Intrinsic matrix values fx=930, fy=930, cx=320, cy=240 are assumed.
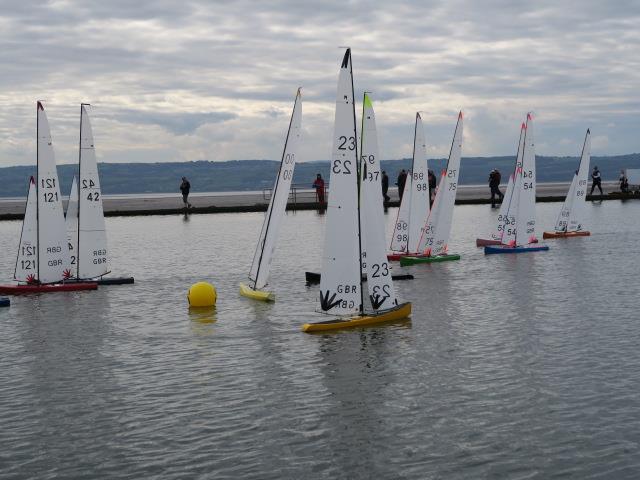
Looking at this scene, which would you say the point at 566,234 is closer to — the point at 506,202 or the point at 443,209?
the point at 506,202

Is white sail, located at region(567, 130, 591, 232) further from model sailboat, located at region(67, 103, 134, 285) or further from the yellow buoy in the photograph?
the yellow buoy

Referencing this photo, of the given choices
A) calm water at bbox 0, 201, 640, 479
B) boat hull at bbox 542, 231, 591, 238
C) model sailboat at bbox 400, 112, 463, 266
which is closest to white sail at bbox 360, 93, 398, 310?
calm water at bbox 0, 201, 640, 479

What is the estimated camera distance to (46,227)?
103ft

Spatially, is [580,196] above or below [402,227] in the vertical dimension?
above

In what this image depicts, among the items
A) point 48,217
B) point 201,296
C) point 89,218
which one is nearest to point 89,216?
point 89,218

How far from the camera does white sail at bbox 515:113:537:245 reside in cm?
4075

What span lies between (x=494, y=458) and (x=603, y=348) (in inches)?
289

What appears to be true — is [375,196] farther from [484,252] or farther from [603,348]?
[484,252]

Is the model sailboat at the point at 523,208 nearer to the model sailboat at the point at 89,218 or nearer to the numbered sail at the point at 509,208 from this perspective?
the numbered sail at the point at 509,208

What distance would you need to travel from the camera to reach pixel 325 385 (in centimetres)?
1709

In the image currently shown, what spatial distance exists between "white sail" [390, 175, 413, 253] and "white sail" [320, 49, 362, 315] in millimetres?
15454

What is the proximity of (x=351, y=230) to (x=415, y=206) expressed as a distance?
1586 centimetres

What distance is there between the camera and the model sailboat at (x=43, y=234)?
30.9 metres

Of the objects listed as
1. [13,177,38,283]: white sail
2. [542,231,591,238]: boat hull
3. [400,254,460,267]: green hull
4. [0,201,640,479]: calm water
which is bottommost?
[0,201,640,479]: calm water
